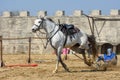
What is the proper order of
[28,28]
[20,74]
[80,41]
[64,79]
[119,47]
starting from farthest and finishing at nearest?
1. [28,28]
2. [119,47]
3. [80,41]
4. [20,74]
5. [64,79]

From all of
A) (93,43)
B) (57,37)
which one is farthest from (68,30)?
(93,43)

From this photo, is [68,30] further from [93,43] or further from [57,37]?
[93,43]

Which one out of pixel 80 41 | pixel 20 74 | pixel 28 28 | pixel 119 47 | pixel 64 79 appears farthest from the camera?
pixel 28 28

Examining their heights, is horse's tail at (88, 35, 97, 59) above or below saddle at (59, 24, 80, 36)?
below

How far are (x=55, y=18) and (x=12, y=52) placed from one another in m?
4.02

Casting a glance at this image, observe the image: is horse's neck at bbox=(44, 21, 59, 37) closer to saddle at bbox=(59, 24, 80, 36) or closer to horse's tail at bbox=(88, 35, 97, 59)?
saddle at bbox=(59, 24, 80, 36)

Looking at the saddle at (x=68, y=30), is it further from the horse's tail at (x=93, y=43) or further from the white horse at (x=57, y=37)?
the horse's tail at (x=93, y=43)

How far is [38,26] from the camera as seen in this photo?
14.5 metres

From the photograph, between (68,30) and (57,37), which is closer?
(57,37)

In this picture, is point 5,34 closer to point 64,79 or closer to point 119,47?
point 119,47

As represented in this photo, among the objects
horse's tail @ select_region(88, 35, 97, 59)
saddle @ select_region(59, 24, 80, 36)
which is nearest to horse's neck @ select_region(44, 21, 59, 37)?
saddle @ select_region(59, 24, 80, 36)

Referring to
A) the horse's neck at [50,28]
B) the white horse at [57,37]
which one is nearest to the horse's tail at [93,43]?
the white horse at [57,37]

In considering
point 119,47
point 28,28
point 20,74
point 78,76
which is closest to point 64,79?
point 78,76

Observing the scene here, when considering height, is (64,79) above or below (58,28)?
below
